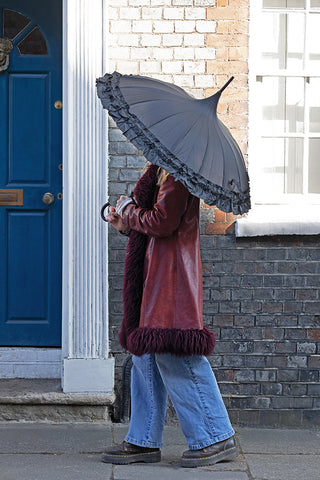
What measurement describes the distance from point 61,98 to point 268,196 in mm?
1577

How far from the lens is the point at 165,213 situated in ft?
12.0

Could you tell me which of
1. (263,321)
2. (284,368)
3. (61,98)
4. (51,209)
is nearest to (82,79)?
(61,98)

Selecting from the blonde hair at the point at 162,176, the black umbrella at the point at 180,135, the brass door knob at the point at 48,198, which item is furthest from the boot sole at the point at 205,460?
the brass door knob at the point at 48,198

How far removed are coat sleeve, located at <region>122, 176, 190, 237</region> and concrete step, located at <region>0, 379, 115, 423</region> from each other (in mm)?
1490

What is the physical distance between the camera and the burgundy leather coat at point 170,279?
3676mm

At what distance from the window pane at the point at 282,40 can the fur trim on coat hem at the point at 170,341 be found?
7.05 feet

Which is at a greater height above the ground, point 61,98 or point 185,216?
point 61,98

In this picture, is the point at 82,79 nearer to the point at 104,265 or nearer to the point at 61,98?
the point at 61,98

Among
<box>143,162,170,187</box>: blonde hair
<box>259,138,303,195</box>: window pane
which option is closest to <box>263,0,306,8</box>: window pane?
<box>259,138,303,195</box>: window pane

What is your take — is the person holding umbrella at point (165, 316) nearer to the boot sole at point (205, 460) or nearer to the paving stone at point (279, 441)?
the boot sole at point (205, 460)

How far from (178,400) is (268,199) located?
5.67ft

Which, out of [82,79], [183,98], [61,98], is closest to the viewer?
[183,98]

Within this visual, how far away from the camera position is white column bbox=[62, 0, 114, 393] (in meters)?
4.68

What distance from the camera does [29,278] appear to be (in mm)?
5164
